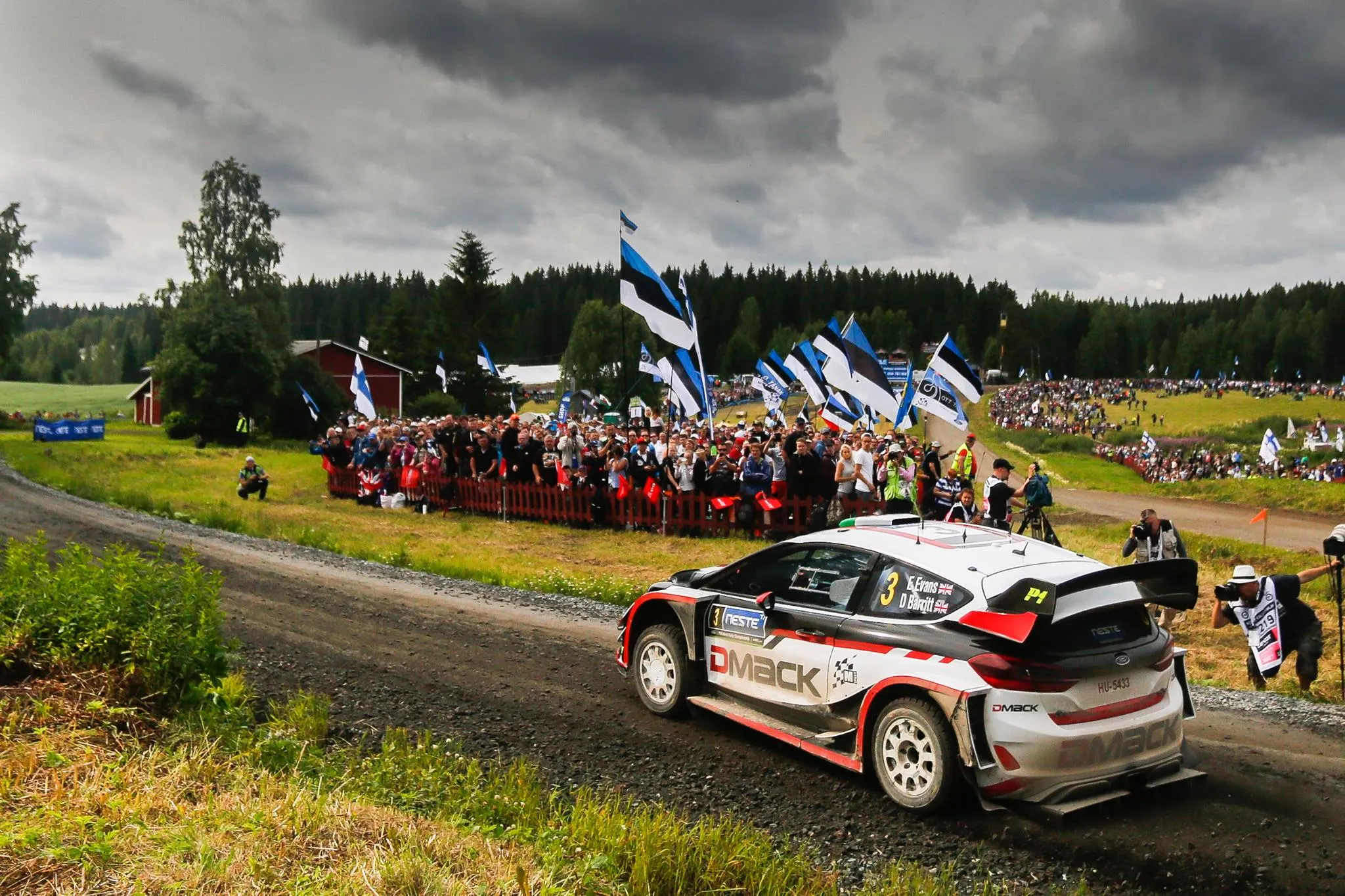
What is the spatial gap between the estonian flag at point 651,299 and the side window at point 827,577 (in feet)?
40.9

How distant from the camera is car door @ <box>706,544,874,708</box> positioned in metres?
6.83

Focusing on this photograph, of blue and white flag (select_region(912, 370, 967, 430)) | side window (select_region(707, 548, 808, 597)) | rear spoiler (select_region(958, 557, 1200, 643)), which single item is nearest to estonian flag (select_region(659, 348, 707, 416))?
blue and white flag (select_region(912, 370, 967, 430))

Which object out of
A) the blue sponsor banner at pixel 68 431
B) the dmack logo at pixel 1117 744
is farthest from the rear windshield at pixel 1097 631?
the blue sponsor banner at pixel 68 431

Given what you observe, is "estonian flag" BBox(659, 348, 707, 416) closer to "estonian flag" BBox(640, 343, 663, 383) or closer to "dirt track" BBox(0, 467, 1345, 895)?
"estonian flag" BBox(640, 343, 663, 383)

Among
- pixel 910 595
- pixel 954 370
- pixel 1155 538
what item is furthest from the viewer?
pixel 954 370

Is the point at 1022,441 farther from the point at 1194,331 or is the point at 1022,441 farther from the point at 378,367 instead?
the point at 1194,331

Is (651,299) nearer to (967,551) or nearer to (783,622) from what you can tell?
(783,622)

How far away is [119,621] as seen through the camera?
7.39 metres

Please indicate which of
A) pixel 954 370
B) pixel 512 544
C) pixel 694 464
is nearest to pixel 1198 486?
pixel 954 370

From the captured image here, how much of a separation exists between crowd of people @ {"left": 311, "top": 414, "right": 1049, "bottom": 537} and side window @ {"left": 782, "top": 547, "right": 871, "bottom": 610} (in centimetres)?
626

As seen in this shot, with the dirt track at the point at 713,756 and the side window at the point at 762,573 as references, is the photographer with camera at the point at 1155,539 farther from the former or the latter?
the side window at the point at 762,573

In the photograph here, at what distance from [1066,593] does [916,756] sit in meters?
1.35

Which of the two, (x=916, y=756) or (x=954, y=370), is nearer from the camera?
(x=916, y=756)

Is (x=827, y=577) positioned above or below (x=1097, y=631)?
above
